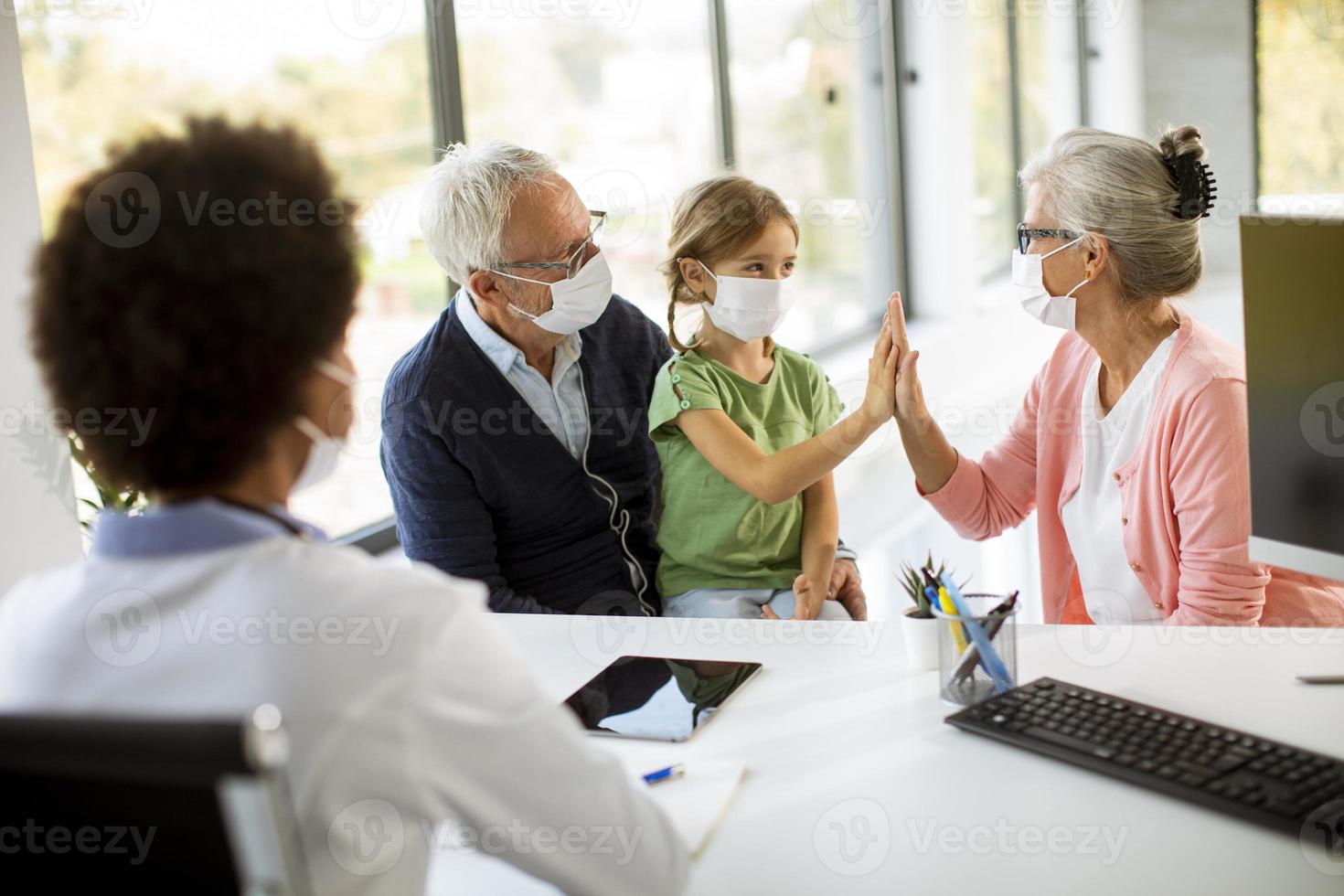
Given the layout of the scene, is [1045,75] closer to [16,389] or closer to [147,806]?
[16,389]

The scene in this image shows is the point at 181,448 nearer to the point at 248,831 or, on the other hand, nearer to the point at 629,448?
the point at 248,831

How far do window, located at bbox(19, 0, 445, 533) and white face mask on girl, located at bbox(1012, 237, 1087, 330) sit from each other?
106 centimetres

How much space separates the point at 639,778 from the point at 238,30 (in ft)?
6.25

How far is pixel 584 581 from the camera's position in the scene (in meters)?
2.12

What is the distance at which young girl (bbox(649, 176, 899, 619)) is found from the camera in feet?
6.97

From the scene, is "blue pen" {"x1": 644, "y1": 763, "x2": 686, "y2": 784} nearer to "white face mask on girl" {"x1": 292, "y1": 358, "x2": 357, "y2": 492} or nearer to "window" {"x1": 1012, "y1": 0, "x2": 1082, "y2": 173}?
"white face mask on girl" {"x1": 292, "y1": 358, "x2": 357, "y2": 492}

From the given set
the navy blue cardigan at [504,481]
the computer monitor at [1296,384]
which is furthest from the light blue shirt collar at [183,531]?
the navy blue cardigan at [504,481]

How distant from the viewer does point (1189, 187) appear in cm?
191

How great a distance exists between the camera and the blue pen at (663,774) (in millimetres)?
1224

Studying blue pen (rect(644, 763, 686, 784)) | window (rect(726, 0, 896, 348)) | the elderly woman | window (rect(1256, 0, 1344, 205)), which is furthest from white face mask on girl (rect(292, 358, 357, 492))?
window (rect(1256, 0, 1344, 205))

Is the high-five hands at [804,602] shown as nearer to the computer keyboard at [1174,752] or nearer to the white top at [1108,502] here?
the white top at [1108,502]

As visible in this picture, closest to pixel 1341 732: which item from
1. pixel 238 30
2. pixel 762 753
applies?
pixel 762 753

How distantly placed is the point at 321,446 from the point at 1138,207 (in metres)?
1.45

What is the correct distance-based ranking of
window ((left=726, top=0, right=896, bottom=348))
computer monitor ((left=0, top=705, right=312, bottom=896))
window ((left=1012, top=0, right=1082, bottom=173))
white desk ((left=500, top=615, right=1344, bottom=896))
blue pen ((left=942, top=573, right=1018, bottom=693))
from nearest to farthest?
computer monitor ((left=0, top=705, right=312, bottom=896)) < white desk ((left=500, top=615, right=1344, bottom=896)) < blue pen ((left=942, top=573, right=1018, bottom=693)) < window ((left=726, top=0, right=896, bottom=348)) < window ((left=1012, top=0, right=1082, bottom=173))
